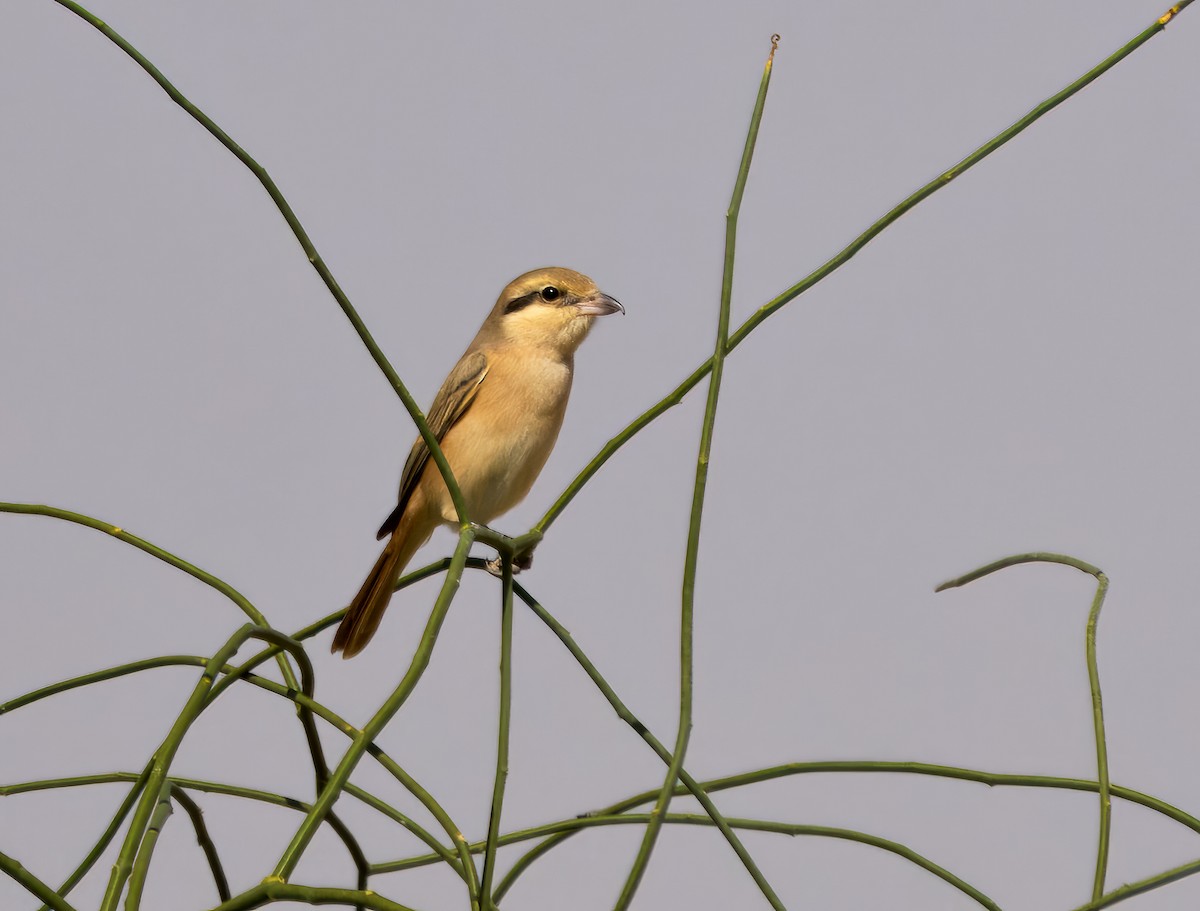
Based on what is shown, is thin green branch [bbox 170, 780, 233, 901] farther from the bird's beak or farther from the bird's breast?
the bird's beak

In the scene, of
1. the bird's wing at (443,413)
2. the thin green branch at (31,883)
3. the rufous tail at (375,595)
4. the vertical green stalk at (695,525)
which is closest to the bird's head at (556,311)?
the bird's wing at (443,413)

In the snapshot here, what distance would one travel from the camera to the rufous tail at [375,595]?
374 centimetres

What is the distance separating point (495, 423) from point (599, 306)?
0.50m

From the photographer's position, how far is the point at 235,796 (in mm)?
2012

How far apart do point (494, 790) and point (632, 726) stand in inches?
11.9

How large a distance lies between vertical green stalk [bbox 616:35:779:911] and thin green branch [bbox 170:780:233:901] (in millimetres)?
801

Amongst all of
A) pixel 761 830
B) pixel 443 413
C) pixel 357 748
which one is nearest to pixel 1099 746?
pixel 761 830

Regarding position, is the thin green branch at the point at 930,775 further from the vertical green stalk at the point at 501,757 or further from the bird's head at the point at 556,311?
the bird's head at the point at 556,311

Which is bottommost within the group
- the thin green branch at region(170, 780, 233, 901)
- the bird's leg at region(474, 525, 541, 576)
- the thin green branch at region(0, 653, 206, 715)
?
the thin green branch at region(170, 780, 233, 901)

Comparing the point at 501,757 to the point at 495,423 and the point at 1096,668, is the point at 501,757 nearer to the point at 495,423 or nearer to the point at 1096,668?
the point at 1096,668

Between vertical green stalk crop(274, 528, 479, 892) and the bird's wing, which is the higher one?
the bird's wing

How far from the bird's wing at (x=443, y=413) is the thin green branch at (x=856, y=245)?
2116mm

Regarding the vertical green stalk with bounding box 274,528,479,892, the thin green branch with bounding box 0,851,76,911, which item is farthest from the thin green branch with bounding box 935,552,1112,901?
the thin green branch with bounding box 0,851,76,911

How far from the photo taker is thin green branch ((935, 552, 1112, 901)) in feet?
5.22
